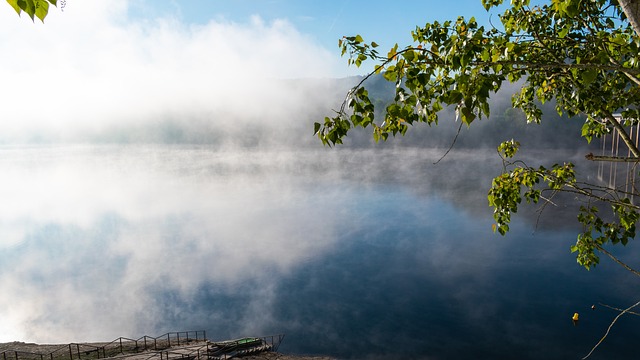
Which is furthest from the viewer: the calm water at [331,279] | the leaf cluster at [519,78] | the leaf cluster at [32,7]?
the calm water at [331,279]

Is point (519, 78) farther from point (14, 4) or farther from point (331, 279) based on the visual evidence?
point (331, 279)

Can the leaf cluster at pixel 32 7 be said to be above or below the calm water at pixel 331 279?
above

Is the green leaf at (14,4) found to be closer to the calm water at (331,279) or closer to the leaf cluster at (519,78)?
the leaf cluster at (519,78)

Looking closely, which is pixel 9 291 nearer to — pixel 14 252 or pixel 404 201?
pixel 14 252

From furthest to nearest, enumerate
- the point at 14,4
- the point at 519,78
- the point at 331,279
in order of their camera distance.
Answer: the point at 331,279 < the point at 519,78 < the point at 14,4

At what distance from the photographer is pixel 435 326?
42250 millimetres

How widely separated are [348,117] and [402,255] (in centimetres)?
6406

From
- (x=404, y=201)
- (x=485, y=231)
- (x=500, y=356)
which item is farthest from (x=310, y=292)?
(x=404, y=201)

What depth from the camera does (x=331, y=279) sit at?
190ft

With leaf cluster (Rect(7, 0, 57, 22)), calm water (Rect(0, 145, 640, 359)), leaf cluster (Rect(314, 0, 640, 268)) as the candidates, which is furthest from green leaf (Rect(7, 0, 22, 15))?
calm water (Rect(0, 145, 640, 359))

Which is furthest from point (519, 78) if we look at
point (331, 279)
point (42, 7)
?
point (331, 279)

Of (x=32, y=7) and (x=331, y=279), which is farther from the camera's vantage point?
(x=331, y=279)

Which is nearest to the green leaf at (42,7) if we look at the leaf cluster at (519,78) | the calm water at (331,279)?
the leaf cluster at (519,78)

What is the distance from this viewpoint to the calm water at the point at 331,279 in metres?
40.7
